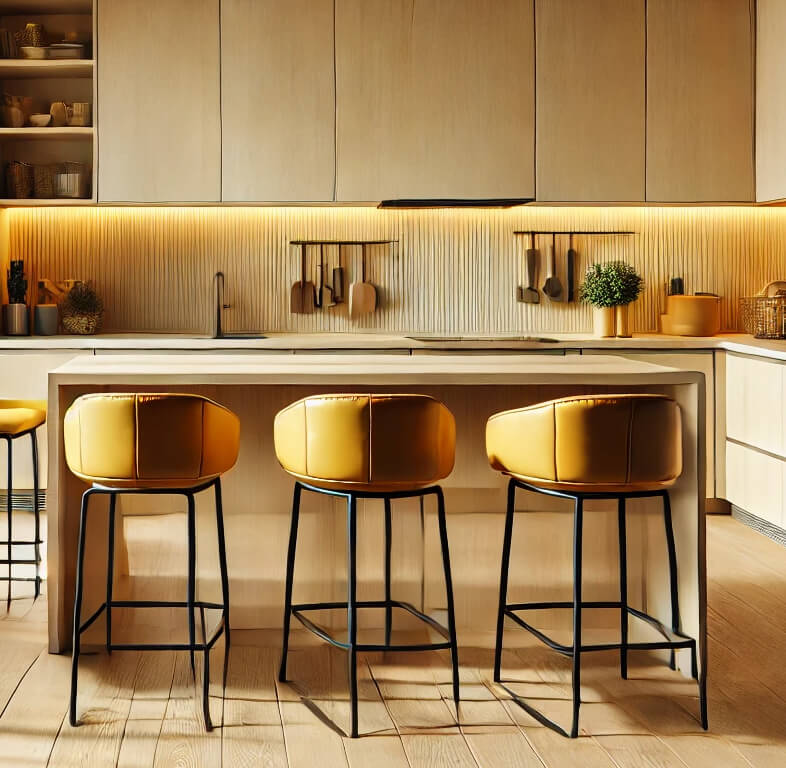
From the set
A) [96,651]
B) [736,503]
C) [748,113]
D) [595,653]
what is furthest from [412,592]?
[748,113]

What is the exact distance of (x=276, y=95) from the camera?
4715mm

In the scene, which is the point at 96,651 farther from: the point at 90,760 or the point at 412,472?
the point at 412,472

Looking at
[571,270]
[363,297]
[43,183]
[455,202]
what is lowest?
[363,297]

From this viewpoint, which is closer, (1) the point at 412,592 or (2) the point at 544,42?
(1) the point at 412,592

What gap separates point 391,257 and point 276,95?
103cm

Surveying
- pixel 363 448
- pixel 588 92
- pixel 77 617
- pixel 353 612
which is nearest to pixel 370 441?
pixel 363 448

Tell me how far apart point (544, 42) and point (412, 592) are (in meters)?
2.97

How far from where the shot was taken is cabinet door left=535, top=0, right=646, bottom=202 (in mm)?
4734

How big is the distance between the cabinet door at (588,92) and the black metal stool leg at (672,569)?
2.43m

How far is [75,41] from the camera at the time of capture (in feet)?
16.1

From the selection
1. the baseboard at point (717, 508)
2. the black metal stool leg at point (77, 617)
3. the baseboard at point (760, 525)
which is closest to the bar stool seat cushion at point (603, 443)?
the black metal stool leg at point (77, 617)

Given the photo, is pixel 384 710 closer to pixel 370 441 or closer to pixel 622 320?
pixel 370 441

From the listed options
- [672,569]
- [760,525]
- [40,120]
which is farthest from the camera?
[40,120]

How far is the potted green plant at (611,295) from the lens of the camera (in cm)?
486
